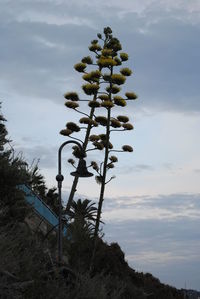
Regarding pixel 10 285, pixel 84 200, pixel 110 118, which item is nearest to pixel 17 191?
pixel 110 118

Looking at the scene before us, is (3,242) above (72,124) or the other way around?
the other way around

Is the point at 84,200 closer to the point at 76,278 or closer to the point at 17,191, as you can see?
the point at 17,191

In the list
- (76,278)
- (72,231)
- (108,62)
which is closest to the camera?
(76,278)

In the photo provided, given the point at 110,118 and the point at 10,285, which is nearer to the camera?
the point at 10,285

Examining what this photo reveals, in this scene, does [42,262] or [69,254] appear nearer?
[42,262]

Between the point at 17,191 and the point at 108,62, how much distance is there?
Result: 534cm

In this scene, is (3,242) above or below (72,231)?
below

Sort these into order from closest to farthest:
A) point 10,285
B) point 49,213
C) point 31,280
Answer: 1. point 10,285
2. point 31,280
3. point 49,213

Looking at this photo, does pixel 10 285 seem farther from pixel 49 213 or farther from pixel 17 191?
pixel 49 213

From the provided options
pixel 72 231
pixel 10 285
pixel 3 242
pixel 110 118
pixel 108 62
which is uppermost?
pixel 108 62

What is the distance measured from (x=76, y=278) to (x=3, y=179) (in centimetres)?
529

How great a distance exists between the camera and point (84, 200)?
1575 inches

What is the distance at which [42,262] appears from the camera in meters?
9.51

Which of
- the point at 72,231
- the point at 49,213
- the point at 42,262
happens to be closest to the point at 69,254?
the point at 72,231
